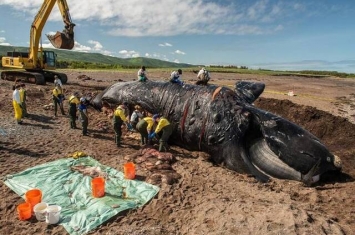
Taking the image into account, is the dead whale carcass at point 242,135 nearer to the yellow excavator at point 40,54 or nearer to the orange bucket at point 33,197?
the orange bucket at point 33,197

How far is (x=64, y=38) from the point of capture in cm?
2333

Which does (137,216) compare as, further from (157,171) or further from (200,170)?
(200,170)

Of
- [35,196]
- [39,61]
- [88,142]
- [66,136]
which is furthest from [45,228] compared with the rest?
[39,61]

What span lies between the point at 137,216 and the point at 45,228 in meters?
2.08

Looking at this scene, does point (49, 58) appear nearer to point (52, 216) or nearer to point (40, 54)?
point (40, 54)

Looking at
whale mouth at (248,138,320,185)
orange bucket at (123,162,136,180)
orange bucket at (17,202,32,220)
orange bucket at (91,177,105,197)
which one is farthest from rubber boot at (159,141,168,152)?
orange bucket at (17,202,32,220)

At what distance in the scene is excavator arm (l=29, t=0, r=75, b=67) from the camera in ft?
76.9

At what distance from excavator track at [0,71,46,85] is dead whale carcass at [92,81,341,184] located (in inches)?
553

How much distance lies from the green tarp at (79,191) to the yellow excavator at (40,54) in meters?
15.8

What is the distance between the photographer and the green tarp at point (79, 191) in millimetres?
7344

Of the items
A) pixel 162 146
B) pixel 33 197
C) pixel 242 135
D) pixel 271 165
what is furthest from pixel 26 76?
pixel 271 165

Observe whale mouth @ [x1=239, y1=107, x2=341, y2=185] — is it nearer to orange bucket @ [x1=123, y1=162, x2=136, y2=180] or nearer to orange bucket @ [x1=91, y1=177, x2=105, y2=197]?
orange bucket @ [x1=123, y1=162, x2=136, y2=180]

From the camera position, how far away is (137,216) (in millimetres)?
7617

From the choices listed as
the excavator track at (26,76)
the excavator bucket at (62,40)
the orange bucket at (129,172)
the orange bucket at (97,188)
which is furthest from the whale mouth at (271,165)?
the excavator track at (26,76)
